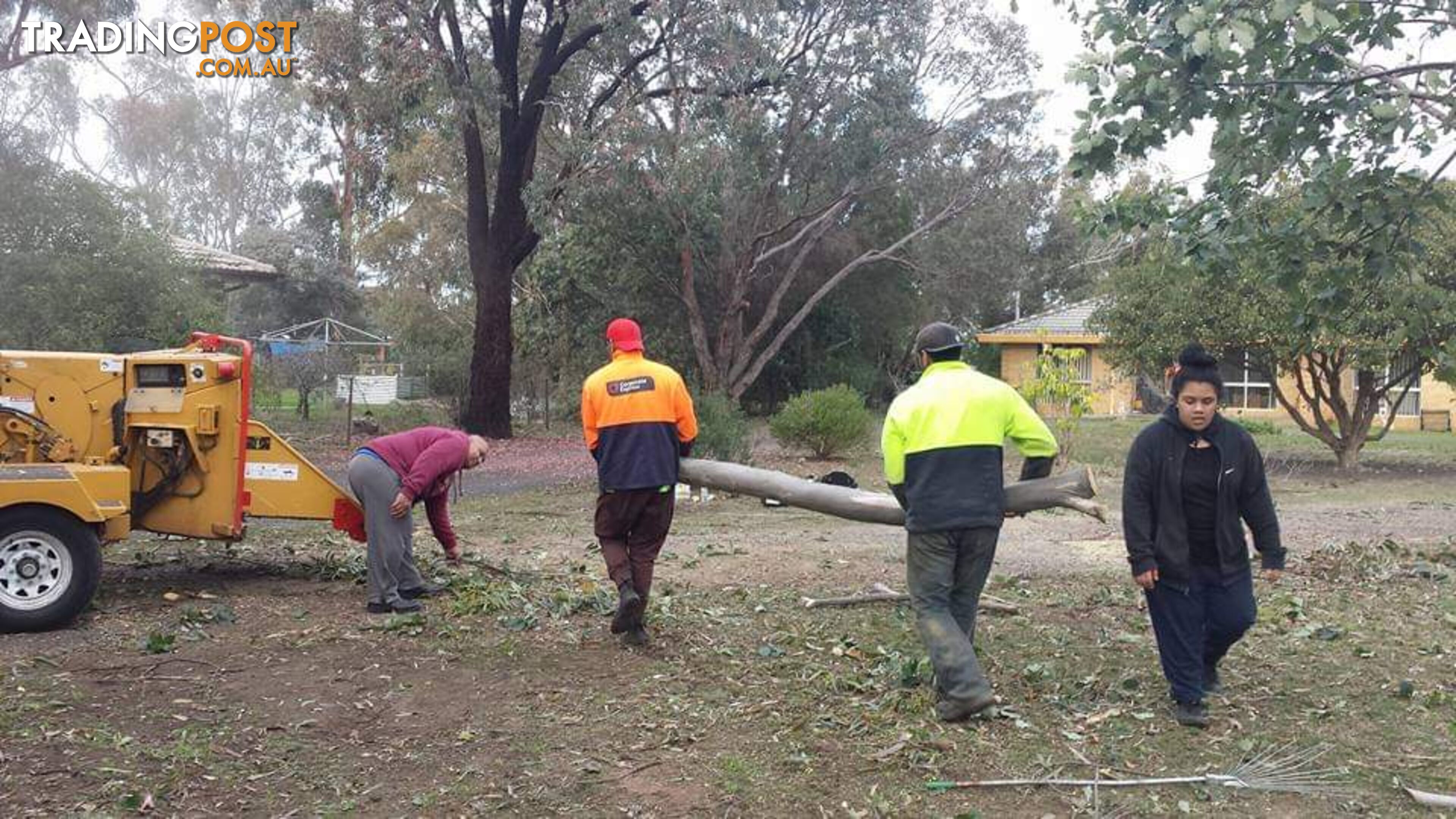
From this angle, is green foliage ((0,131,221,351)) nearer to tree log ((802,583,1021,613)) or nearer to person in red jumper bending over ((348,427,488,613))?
person in red jumper bending over ((348,427,488,613))

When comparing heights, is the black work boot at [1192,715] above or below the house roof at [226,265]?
below

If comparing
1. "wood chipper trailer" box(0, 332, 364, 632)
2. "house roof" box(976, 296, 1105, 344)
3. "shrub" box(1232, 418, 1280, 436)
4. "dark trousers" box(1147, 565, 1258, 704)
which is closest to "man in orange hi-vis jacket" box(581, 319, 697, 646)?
Answer: "wood chipper trailer" box(0, 332, 364, 632)

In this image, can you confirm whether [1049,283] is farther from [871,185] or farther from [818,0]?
[818,0]

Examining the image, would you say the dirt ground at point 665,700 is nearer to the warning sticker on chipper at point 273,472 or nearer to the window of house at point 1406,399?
the warning sticker on chipper at point 273,472

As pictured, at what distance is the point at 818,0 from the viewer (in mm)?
23609

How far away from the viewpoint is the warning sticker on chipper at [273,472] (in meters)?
7.92

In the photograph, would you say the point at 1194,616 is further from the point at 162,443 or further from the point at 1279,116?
the point at 162,443

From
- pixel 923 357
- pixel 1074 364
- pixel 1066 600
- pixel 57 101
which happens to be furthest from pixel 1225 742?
pixel 57 101

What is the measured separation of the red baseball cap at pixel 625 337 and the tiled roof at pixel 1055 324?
113ft

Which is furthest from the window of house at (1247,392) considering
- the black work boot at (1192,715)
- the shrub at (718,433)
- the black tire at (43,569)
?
the black tire at (43,569)

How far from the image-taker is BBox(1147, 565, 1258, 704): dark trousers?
5594 mm

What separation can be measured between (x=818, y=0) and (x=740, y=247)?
577 cm

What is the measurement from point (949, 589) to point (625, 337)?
7.92ft

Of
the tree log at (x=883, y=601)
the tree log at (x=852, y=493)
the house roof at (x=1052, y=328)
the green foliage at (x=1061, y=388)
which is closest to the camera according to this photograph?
the tree log at (x=852, y=493)
